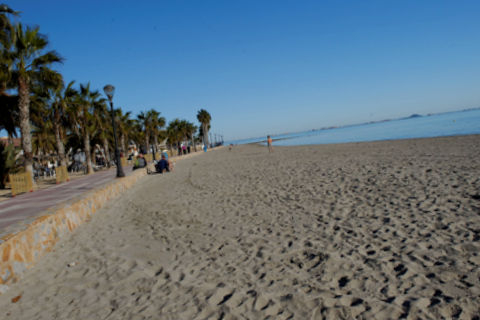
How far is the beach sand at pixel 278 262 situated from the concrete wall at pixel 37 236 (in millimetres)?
166

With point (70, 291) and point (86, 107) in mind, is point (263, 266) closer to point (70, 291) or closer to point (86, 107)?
point (70, 291)

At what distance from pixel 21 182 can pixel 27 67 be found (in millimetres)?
5395

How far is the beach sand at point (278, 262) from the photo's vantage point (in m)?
2.84

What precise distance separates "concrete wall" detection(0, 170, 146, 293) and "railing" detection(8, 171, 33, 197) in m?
6.69

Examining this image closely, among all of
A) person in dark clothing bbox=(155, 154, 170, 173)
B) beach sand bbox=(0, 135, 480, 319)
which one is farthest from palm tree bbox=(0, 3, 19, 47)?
beach sand bbox=(0, 135, 480, 319)

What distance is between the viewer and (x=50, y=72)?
13.3 metres

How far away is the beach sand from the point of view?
2.84 meters

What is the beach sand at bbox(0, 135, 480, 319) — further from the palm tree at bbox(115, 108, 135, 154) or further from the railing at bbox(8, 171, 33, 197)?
the palm tree at bbox(115, 108, 135, 154)

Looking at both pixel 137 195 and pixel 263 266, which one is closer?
pixel 263 266

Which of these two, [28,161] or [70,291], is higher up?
[28,161]

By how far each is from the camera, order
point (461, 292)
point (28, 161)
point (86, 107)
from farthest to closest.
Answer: point (86, 107) < point (28, 161) < point (461, 292)

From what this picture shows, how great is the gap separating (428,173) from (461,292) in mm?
7075

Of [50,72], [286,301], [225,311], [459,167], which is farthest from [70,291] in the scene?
[50,72]

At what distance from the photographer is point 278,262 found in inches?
150
